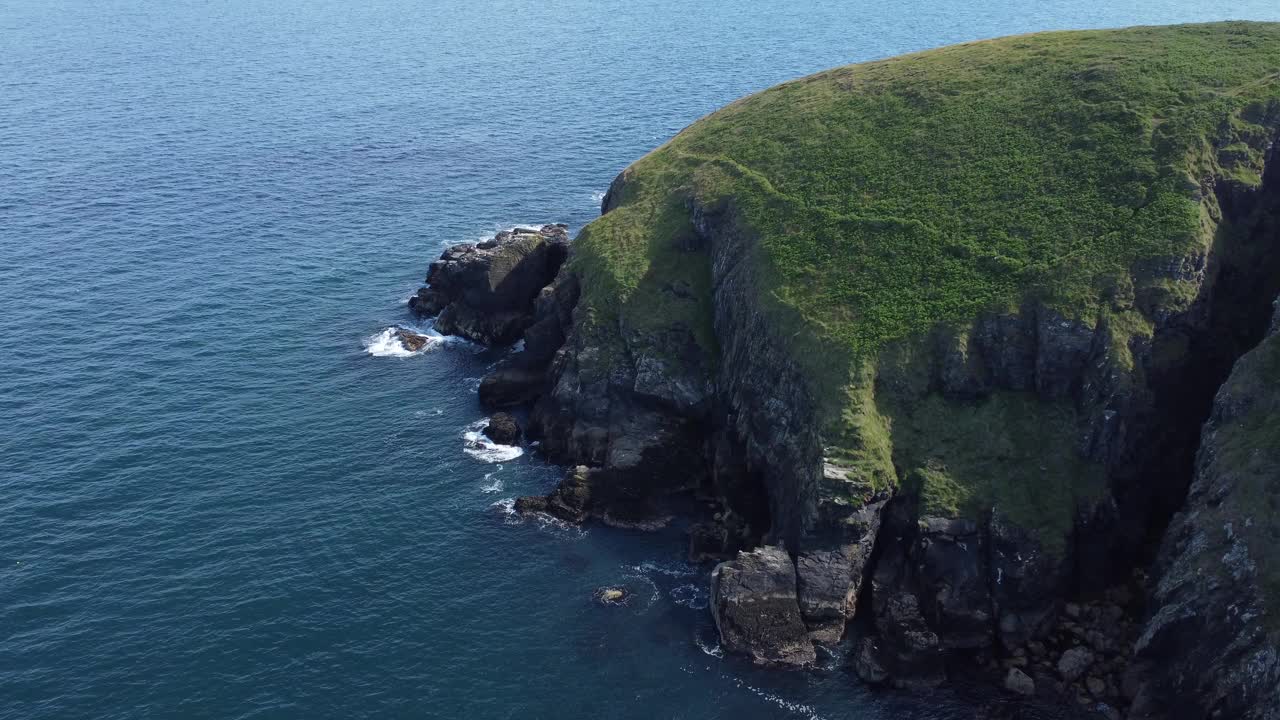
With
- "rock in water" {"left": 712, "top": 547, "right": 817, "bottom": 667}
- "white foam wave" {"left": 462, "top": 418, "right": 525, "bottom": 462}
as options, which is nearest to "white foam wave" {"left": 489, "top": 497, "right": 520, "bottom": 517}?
"white foam wave" {"left": 462, "top": 418, "right": 525, "bottom": 462}

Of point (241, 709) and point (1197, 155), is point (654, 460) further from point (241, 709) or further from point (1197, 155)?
point (1197, 155)

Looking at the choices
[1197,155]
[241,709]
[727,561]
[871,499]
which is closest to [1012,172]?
[1197,155]

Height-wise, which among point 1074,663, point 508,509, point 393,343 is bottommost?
point 1074,663

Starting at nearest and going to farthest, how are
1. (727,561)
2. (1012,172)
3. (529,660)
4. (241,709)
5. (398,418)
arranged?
(241,709)
(529,660)
(727,561)
(1012,172)
(398,418)

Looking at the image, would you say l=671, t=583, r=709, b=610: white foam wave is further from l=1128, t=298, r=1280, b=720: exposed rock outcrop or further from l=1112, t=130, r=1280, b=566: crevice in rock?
l=1112, t=130, r=1280, b=566: crevice in rock

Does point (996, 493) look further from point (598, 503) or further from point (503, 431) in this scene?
point (503, 431)

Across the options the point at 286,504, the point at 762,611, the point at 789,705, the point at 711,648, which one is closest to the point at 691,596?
the point at 711,648
